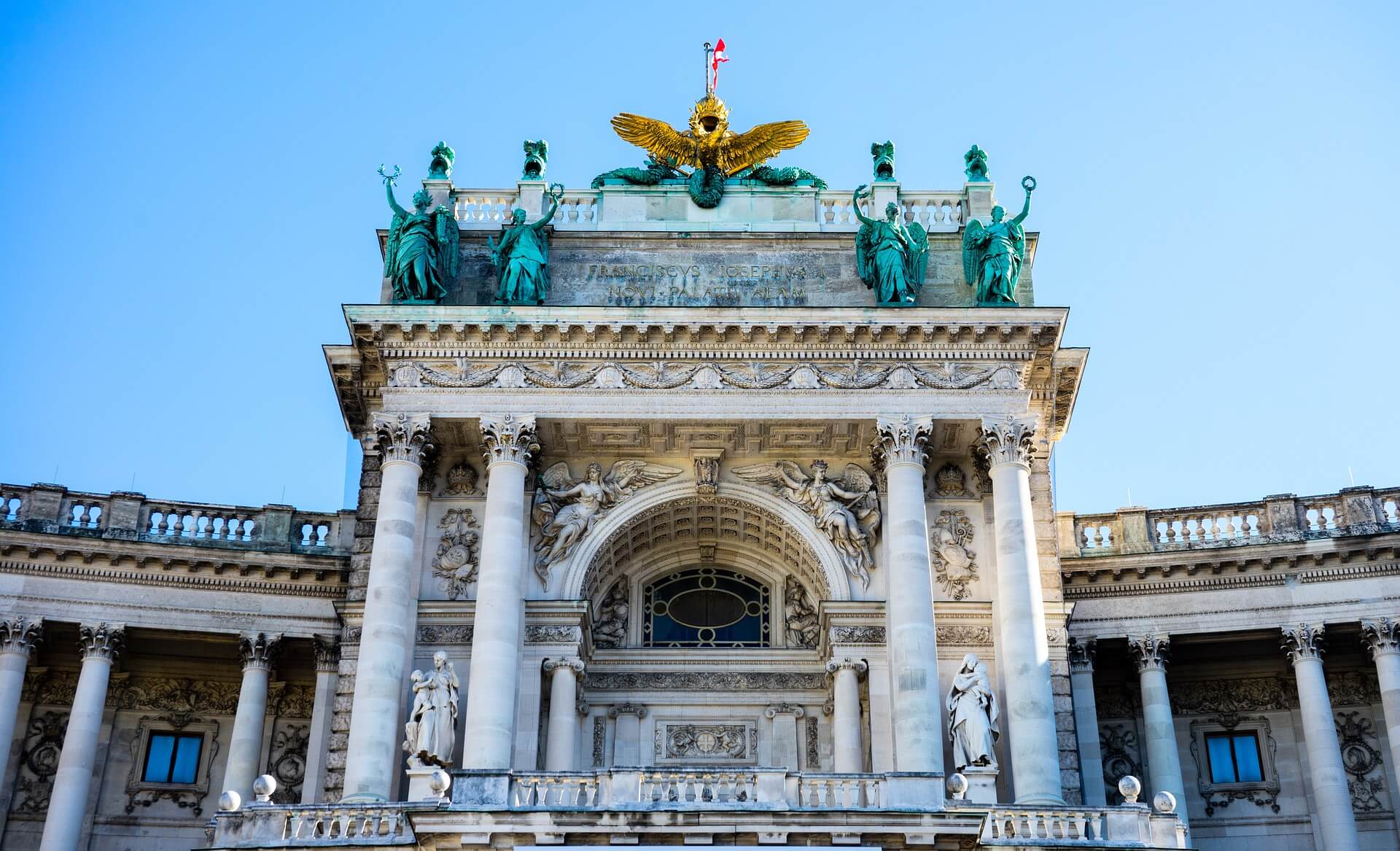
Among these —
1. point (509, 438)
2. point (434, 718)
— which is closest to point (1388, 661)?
point (509, 438)

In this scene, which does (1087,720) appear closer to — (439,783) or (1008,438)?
(1008,438)

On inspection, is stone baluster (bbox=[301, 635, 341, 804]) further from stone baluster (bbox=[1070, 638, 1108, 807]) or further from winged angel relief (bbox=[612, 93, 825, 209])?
stone baluster (bbox=[1070, 638, 1108, 807])

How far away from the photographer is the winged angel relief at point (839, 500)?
105 ft

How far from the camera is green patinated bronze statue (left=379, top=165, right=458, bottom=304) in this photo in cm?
3288

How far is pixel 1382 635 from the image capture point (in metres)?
33.3

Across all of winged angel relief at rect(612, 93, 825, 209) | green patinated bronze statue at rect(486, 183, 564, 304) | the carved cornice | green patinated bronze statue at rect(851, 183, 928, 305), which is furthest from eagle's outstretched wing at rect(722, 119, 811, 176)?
the carved cornice

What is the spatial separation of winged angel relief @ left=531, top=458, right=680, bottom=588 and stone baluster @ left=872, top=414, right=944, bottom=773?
4.30 metres

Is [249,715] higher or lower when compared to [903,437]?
lower

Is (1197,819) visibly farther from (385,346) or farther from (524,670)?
(385,346)

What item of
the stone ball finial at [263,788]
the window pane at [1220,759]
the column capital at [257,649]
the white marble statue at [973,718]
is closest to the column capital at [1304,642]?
the window pane at [1220,759]

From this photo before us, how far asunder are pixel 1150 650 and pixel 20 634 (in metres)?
22.3

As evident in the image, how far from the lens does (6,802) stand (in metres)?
34.0

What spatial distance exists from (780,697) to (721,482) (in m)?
4.25

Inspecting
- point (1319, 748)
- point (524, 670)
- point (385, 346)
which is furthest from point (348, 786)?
point (1319, 748)
